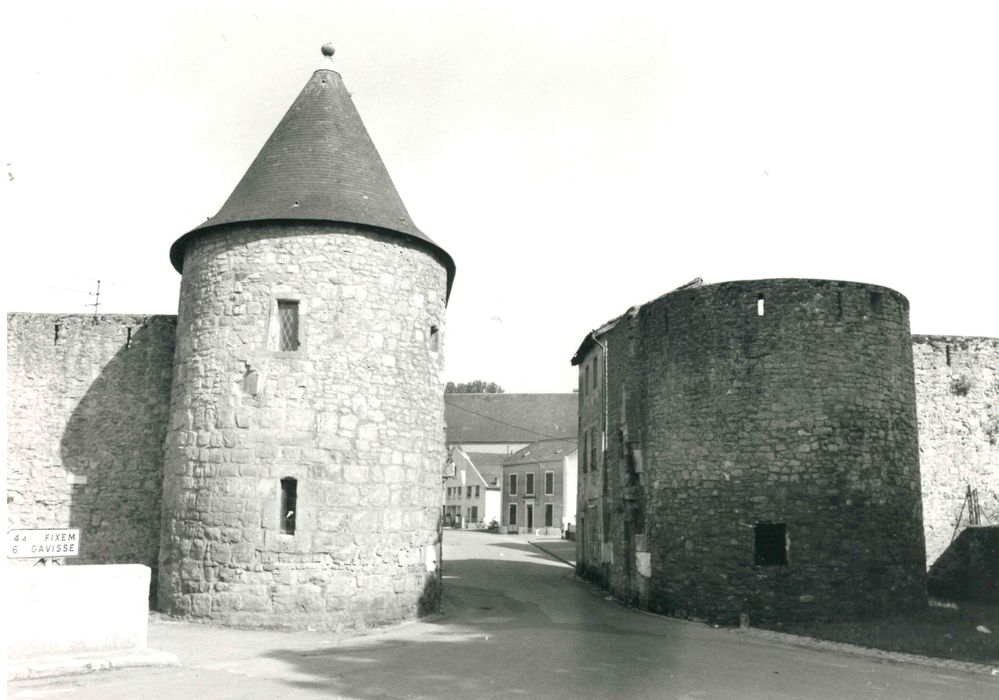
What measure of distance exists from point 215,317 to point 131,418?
3494 mm

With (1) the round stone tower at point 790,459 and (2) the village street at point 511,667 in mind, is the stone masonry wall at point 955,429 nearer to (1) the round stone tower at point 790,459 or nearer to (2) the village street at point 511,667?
(1) the round stone tower at point 790,459

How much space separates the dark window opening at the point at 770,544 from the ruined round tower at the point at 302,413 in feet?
19.6

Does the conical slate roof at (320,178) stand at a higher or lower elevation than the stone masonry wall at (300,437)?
higher

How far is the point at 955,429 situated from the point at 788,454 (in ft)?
22.7

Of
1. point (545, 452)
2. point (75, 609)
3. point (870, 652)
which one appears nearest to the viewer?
point (75, 609)

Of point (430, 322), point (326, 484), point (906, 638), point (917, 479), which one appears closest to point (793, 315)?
point (917, 479)

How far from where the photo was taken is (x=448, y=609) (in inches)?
674

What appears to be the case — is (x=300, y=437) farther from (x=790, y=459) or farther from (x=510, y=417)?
(x=510, y=417)

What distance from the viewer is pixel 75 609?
34.6ft

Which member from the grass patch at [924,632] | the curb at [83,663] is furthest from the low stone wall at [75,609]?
the grass patch at [924,632]

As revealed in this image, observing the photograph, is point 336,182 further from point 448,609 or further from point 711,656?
point 711,656

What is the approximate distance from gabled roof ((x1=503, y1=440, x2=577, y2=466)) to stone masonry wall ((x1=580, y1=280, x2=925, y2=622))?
38.1m

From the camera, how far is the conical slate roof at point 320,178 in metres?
15.2

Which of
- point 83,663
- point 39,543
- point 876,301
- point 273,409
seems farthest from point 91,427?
point 876,301
